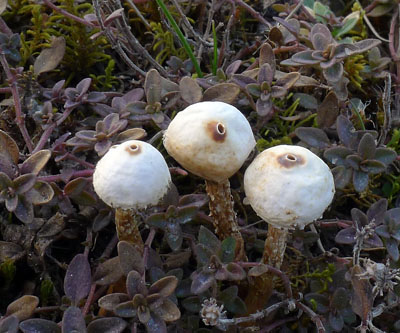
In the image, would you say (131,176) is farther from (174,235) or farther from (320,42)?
(320,42)

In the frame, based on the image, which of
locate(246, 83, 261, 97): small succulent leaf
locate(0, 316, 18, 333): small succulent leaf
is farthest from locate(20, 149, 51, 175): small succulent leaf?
locate(246, 83, 261, 97): small succulent leaf

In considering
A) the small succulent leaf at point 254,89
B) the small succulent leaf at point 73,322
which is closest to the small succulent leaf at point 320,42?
the small succulent leaf at point 254,89

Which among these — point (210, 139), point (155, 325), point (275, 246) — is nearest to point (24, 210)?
point (155, 325)

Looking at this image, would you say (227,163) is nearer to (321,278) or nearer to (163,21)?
(321,278)

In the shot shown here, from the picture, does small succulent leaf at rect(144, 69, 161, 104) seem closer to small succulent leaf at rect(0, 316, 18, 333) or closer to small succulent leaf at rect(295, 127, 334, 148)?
small succulent leaf at rect(295, 127, 334, 148)

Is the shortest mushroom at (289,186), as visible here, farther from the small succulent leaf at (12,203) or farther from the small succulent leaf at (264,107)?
the small succulent leaf at (12,203)

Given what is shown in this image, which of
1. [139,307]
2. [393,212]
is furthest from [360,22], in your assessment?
[139,307]
